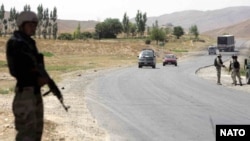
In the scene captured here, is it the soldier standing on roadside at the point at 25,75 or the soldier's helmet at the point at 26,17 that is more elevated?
the soldier's helmet at the point at 26,17

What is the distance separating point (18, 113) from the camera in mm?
5852

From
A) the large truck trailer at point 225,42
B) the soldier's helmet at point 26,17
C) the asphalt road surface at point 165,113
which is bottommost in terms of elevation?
the asphalt road surface at point 165,113

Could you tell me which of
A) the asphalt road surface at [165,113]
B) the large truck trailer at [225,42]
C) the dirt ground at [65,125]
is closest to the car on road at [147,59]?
the asphalt road surface at [165,113]

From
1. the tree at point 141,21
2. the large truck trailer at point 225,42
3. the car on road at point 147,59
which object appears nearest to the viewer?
the car on road at point 147,59

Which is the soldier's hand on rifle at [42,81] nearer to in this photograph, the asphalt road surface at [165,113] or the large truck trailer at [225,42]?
the asphalt road surface at [165,113]

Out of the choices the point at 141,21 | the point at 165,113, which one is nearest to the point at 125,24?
the point at 141,21

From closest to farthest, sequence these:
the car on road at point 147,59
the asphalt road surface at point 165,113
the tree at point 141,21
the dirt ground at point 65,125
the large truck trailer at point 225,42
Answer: the dirt ground at point 65,125 < the asphalt road surface at point 165,113 < the car on road at point 147,59 < the large truck trailer at point 225,42 < the tree at point 141,21

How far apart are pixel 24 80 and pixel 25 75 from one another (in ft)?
0.22

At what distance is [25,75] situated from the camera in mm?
5859

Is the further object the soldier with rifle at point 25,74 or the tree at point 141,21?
the tree at point 141,21

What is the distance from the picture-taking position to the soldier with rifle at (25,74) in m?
5.81

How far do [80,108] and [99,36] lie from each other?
140m

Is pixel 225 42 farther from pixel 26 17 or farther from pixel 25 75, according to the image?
pixel 25 75

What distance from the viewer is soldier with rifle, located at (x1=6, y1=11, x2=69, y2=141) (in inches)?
229
